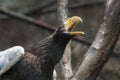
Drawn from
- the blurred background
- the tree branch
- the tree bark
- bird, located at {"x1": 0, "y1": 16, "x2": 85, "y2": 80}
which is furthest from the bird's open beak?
the blurred background

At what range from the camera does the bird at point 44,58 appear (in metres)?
3.67

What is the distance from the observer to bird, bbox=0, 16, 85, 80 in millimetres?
3670

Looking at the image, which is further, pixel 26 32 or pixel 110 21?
pixel 26 32

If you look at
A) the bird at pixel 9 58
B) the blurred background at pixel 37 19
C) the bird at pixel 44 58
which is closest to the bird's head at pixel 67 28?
the bird at pixel 44 58

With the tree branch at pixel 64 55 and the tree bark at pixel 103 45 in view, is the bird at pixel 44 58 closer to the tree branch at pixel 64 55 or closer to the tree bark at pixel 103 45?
the tree branch at pixel 64 55

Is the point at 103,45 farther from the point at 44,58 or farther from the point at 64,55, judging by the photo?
the point at 44,58

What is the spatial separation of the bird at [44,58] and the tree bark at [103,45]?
0.30 meters

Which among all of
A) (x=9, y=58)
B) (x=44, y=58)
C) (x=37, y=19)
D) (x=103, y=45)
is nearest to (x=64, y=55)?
(x=44, y=58)

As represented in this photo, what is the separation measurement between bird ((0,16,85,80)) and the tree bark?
30cm

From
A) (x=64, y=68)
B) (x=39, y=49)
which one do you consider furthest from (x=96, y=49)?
(x=39, y=49)

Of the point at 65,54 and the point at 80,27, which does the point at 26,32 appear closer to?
the point at 80,27

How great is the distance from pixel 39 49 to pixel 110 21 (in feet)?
2.46

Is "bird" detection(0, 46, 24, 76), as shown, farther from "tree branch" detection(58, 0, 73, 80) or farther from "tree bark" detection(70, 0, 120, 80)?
"tree bark" detection(70, 0, 120, 80)

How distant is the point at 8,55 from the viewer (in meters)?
3.77
